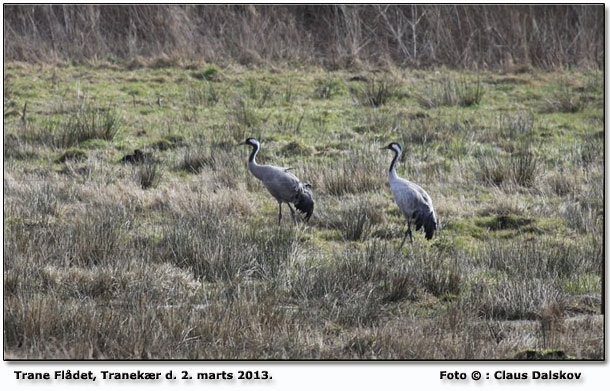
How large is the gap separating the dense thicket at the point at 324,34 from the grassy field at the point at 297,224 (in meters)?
1.79

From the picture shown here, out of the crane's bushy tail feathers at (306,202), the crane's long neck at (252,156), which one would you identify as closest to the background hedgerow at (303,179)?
the crane's bushy tail feathers at (306,202)

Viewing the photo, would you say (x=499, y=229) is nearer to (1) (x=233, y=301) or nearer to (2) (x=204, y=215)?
(2) (x=204, y=215)

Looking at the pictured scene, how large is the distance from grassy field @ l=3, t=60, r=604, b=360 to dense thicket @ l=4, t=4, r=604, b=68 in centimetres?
179

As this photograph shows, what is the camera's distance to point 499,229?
850cm

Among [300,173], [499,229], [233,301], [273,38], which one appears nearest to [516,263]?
[499,229]

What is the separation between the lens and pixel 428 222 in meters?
7.80

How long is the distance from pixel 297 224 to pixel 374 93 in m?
6.36

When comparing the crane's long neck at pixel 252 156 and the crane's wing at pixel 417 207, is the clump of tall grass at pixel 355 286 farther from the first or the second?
the crane's long neck at pixel 252 156

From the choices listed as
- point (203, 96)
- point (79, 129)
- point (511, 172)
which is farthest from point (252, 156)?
point (203, 96)

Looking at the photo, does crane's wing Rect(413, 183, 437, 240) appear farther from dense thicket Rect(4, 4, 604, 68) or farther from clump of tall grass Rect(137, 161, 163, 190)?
dense thicket Rect(4, 4, 604, 68)

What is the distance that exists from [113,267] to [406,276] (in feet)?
6.33

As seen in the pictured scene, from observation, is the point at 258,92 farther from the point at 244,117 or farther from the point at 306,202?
the point at 306,202

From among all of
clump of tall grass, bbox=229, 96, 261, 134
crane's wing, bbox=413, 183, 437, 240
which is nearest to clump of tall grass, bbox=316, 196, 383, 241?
crane's wing, bbox=413, 183, 437, 240

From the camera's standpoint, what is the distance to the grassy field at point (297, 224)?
531 centimetres
